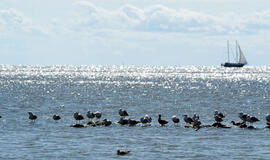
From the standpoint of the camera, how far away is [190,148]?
1490 inches

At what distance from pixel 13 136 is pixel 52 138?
312 centimetres

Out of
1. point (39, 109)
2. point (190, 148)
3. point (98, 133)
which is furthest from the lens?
point (39, 109)

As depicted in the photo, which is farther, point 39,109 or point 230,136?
point 39,109

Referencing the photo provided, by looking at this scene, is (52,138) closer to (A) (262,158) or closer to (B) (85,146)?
(B) (85,146)

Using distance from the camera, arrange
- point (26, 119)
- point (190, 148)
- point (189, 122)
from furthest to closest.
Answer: point (26, 119) → point (189, 122) → point (190, 148)

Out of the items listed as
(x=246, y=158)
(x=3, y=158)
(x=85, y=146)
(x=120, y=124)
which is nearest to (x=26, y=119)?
(x=120, y=124)

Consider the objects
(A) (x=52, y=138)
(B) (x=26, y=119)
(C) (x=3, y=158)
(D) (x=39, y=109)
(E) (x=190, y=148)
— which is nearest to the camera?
(C) (x=3, y=158)

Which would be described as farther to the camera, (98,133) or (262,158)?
(98,133)

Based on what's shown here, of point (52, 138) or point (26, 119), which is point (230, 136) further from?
point (26, 119)

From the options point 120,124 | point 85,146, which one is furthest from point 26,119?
point 85,146

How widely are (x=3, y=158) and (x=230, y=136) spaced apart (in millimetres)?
17349

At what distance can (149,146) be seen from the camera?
3878cm

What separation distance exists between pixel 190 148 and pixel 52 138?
10328 millimetres

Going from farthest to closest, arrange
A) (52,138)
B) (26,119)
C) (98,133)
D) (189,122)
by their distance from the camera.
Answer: (26,119) < (189,122) < (98,133) < (52,138)
